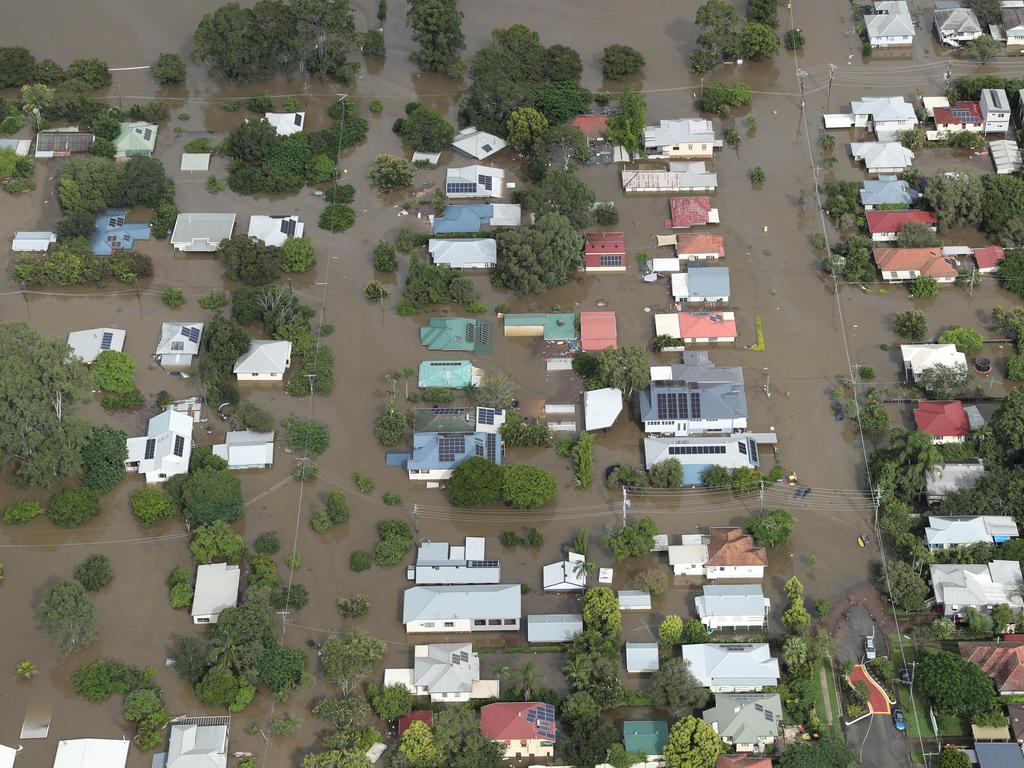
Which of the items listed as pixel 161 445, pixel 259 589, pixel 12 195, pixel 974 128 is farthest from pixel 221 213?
pixel 974 128

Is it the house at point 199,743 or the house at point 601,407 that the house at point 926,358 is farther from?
the house at point 199,743

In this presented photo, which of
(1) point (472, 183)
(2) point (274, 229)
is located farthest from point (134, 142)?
(1) point (472, 183)

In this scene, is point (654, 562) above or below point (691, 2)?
below

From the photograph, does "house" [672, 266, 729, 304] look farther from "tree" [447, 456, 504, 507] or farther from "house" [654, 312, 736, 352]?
"tree" [447, 456, 504, 507]

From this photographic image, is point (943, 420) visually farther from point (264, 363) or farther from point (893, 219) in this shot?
point (264, 363)

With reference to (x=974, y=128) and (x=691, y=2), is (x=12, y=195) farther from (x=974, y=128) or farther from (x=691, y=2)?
(x=974, y=128)

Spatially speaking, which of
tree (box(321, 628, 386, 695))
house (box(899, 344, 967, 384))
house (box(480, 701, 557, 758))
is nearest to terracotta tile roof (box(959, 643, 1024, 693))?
house (box(899, 344, 967, 384))

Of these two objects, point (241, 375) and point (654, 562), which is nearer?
point (654, 562)
